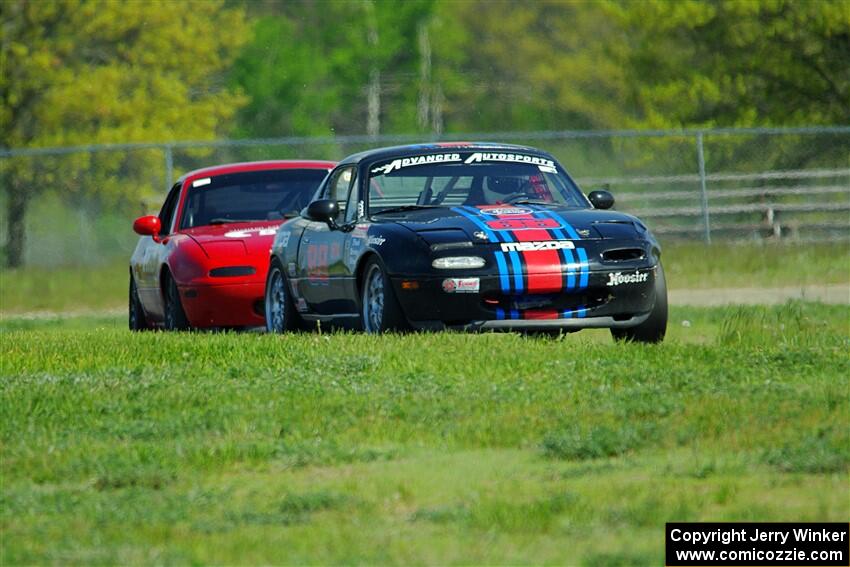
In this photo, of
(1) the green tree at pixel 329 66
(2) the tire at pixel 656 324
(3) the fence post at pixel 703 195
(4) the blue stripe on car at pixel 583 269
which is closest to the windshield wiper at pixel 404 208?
(4) the blue stripe on car at pixel 583 269

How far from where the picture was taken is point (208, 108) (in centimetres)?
4044

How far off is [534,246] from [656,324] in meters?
1.15

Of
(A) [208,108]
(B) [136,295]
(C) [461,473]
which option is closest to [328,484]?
(C) [461,473]

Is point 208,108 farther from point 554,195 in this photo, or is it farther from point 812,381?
point 812,381

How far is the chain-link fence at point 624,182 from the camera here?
24453 millimetres

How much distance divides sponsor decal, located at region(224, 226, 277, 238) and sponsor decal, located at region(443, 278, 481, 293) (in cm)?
432

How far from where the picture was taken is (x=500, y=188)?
42.2 ft

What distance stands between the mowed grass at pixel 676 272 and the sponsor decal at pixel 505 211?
417 inches

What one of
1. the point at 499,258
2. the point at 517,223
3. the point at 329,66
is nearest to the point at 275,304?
the point at 517,223

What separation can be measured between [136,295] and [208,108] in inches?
937

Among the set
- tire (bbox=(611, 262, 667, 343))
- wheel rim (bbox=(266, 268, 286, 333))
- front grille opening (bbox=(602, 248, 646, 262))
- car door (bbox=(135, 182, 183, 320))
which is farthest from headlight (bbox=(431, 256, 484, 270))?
car door (bbox=(135, 182, 183, 320))

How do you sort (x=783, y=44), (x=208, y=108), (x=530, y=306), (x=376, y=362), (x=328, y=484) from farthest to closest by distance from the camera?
(x=208, y=108)
(x=783, y=44)
(x=530, y=306)
(x=376, y=362)
(x=328, y=484)

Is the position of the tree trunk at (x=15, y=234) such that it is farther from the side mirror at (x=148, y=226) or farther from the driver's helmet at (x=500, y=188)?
the driver's helmet at (x=500, y=188)

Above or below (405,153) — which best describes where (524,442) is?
below
